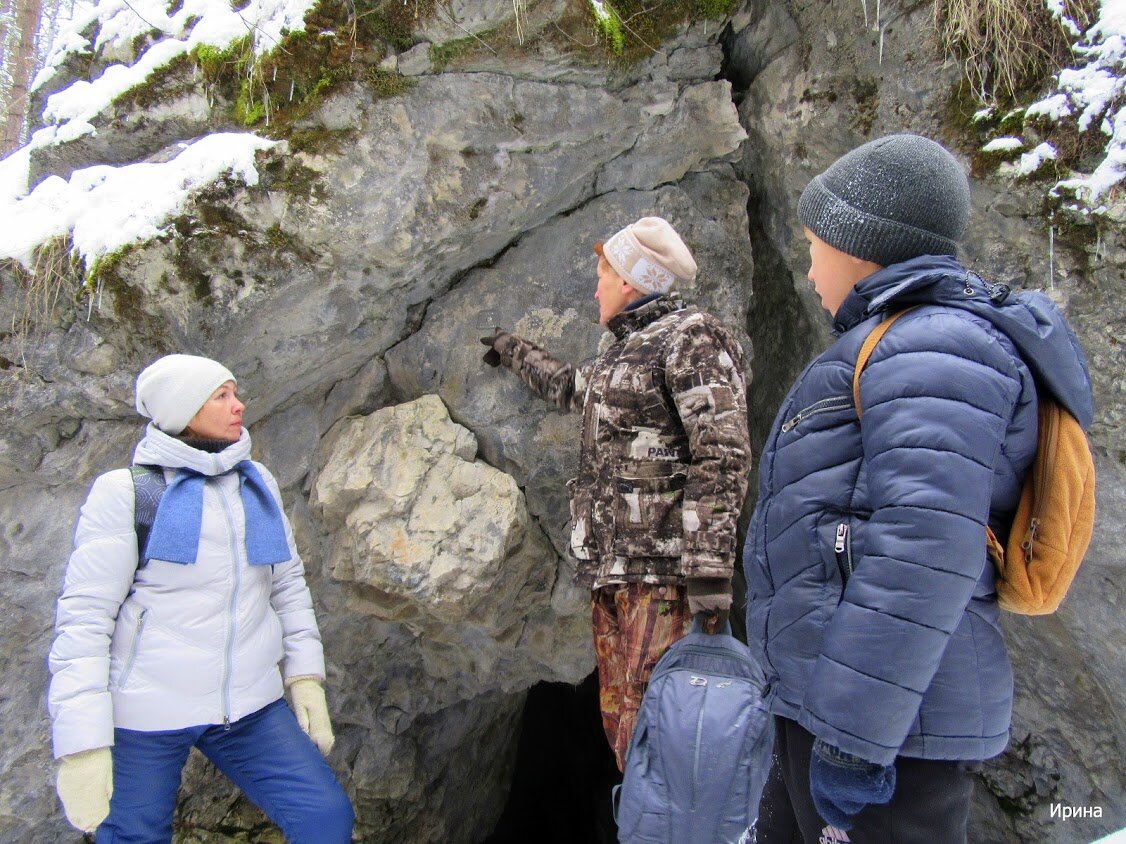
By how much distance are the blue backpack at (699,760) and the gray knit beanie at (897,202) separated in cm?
128

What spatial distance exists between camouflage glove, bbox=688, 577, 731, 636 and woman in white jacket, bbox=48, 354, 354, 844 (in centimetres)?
158

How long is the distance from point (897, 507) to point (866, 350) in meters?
0.38

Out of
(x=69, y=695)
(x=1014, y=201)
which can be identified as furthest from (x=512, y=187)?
(x=69, y=695)

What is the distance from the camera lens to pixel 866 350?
1718 mm

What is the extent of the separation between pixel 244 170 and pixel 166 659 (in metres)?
2.13

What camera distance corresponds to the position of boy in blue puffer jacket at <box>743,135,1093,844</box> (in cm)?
150

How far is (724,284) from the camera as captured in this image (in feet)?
13.7

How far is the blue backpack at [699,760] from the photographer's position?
235cm

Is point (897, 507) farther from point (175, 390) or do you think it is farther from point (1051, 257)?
point (175, 390)

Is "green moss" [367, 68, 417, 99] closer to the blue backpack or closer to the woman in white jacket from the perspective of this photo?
the woman in white jacket

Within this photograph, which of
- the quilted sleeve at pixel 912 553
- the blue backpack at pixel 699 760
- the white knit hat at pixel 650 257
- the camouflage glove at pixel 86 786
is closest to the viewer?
the quilted sleeve at pixel 912 553

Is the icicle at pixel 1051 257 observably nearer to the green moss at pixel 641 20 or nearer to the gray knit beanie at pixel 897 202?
the gray knit beanie at pixel 897 202

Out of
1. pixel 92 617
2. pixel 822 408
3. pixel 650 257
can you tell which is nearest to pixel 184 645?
pixel 92 617

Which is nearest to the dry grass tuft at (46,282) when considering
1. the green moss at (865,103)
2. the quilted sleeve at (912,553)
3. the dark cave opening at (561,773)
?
the quilted sleeve at (912,553)
